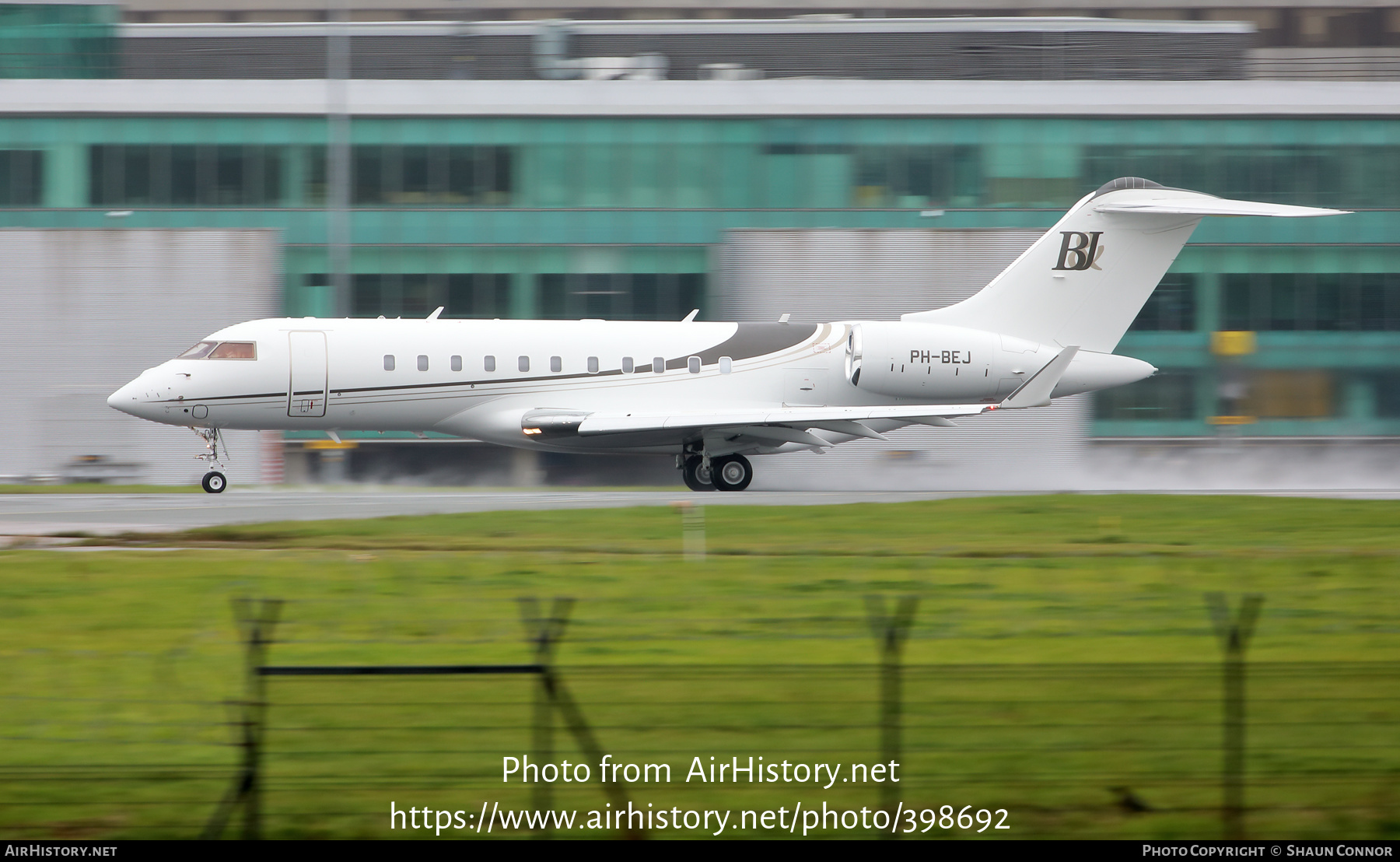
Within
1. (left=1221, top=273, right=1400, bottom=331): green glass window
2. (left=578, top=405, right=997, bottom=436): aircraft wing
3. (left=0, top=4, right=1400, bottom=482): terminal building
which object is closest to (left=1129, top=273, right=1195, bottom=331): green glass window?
(left=0, top=4, right=1400, bottom=482): terminal building

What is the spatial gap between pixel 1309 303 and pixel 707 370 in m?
19.7

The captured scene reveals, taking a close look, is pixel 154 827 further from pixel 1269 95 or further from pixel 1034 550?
pixel 1269 95

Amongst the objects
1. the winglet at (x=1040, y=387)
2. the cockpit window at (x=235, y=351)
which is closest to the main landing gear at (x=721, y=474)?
the winglet at (x=1040, y=387)

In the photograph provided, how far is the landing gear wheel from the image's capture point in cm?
2655

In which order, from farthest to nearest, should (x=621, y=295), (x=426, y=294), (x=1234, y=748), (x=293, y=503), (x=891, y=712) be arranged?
(x=426, y=294) < (x=621, y=295) < (x=293, y=503) < (x=1234, y=748) < (x=891, y=712)

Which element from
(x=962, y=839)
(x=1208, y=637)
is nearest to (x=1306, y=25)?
(x=1208, y=637)

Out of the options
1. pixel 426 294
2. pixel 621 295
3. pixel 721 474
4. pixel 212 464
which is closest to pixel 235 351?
pixel 212 464

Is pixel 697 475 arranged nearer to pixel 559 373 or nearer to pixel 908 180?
pixel 559 373

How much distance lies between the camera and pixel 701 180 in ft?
124

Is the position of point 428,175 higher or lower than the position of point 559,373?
higher

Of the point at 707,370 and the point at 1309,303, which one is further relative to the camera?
the point at 1309,303

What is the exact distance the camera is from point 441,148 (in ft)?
124

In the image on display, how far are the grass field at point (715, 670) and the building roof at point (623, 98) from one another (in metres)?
21.8

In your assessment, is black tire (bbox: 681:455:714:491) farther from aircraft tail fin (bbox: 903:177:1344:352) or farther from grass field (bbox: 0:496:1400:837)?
grass field (bbox: 0:496:1400:837)
